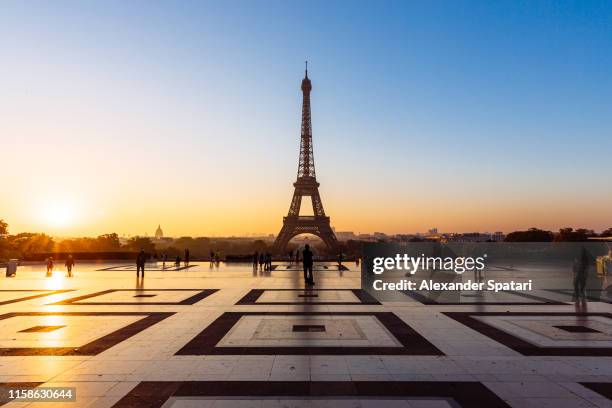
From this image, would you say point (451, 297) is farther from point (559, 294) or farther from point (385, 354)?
point (385, 354)

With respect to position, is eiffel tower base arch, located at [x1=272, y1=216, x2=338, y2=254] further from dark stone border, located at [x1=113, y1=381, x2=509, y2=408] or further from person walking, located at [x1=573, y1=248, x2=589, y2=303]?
dark stone border, located at [x1=113, y1=381, x2=509, y2=408]

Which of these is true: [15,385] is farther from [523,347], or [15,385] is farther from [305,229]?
[305,229]

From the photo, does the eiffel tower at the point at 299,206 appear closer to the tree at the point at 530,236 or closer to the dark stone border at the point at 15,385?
the tree at the point at 530,236

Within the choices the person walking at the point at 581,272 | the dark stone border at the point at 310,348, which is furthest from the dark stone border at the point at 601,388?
the person walking at the point at 581,272

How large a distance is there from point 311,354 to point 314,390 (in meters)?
1.93

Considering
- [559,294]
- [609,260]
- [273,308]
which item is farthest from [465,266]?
[273,308]

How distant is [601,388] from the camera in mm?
6137

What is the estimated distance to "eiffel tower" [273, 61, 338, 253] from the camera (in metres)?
69.2

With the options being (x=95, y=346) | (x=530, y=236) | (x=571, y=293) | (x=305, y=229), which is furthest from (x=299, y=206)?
(x=95, y=346)

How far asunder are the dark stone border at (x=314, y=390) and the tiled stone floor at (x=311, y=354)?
0.03 meters

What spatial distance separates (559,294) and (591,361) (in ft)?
33.6

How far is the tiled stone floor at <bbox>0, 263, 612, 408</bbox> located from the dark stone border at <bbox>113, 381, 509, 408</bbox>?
29 millimetres

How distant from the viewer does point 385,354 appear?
26.0 ft

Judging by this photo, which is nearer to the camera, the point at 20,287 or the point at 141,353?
the point at 141,353
